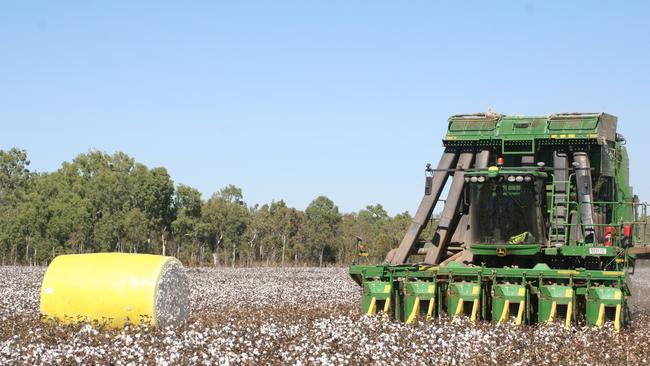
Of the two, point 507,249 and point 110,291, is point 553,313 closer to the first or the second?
point 507,249

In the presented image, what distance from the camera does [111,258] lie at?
57.8 ft

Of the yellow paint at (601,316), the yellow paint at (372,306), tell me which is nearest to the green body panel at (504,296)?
the yellow paint at (601,316)

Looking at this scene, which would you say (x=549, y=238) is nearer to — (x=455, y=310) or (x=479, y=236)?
(x=479, y=236)

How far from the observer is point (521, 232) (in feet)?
64.7

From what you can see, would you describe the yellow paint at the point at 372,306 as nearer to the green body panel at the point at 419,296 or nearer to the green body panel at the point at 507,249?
the green body panel at the point at 419,296

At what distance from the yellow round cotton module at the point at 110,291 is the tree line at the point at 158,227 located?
6760 centimetres

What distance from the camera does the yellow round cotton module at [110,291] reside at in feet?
55.1

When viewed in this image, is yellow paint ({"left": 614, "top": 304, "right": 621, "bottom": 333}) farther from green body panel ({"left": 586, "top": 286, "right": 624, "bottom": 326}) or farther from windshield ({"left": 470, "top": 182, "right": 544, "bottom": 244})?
windshield ({"left": 470, "top": 182, "right": 544, "bottom": 244})

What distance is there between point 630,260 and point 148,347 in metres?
11.9

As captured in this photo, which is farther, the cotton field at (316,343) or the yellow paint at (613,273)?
the yellow paint at (613,273)

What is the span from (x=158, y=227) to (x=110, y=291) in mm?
83180

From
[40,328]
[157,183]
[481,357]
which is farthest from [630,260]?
[157,183]

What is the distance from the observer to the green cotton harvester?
18.3 metres

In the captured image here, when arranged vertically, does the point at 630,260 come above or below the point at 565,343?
above
